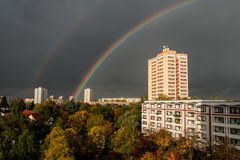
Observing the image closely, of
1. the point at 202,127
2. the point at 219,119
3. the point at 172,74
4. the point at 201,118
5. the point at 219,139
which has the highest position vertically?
the point at 172,74

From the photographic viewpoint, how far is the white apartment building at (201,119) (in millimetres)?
22058

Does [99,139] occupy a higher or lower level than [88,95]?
lower

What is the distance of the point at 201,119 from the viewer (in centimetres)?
2602

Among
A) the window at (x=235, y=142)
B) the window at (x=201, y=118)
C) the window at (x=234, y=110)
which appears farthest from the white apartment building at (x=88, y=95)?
the window at (x=235, y=142)

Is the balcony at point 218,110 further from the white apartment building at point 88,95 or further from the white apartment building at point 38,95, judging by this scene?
the white apartment building at point 88,95

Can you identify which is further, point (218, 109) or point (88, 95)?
point (88, 95)

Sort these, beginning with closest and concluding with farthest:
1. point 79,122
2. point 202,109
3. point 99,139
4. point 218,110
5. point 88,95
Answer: point 218,110
point 202,109
point 99,139
point 79,122
point 88,95

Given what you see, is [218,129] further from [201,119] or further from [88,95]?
[88,95]

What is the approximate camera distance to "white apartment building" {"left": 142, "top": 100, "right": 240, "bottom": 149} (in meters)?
22.1

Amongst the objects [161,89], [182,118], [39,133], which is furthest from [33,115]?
[161,89]

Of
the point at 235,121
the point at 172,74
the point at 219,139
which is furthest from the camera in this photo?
the point at 172,74

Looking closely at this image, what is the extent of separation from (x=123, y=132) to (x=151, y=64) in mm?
45374

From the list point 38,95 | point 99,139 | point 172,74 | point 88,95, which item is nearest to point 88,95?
point 88,95

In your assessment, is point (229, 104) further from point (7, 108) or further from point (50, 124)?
point (7, 108)
